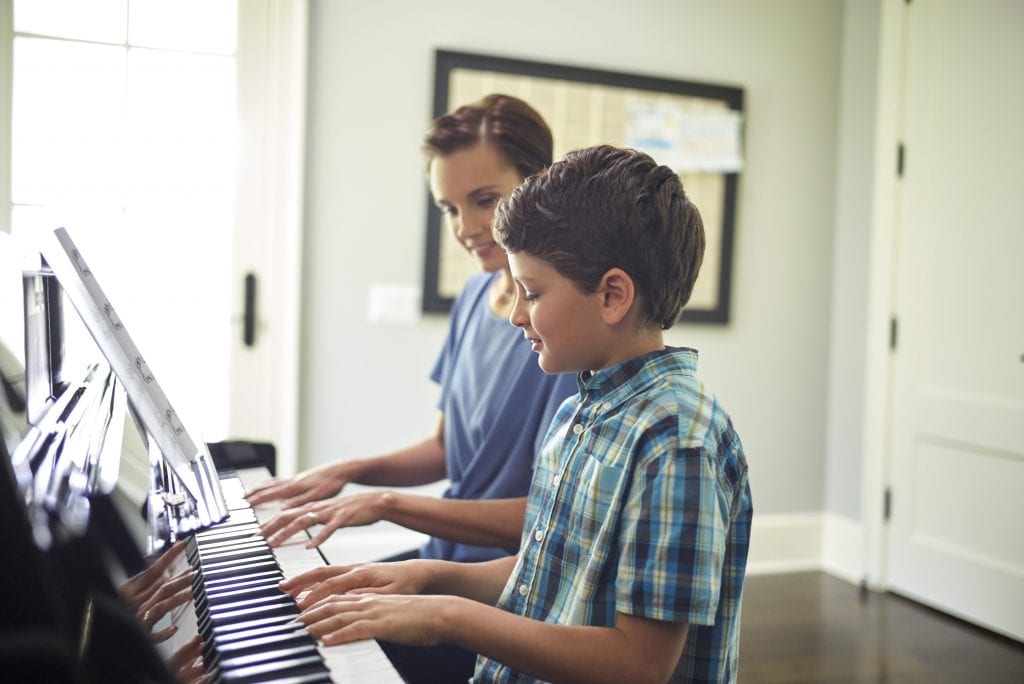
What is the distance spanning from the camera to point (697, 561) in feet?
2.68

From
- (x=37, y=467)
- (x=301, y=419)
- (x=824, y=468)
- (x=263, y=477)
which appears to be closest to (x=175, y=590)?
(x=37, y=467)

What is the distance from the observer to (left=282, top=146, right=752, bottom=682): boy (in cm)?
83

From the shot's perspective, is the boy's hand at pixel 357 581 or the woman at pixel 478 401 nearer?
the boy's hand at pixel 357 581

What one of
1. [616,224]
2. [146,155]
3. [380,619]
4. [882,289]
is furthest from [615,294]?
[882,289]

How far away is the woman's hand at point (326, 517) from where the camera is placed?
3.87 ft

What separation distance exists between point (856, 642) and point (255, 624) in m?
2.46

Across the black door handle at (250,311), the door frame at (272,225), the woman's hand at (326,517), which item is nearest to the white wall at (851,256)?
the door frame at (272,225)

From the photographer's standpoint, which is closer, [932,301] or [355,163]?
[355,163]

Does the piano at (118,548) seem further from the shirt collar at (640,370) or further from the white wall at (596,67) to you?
the white wall at (596,67)

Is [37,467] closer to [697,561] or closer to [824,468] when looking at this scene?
[697,561]

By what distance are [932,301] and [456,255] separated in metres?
1.69

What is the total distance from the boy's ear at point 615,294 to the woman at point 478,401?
286 mm

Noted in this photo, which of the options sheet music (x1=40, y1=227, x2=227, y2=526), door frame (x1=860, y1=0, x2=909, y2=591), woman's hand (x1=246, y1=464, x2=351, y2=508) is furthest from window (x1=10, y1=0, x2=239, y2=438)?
door frame (x1=860, y1=0, x2=909, y2=591)

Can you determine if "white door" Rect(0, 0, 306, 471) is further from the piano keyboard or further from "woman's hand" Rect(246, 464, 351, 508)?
the piano keyboard
